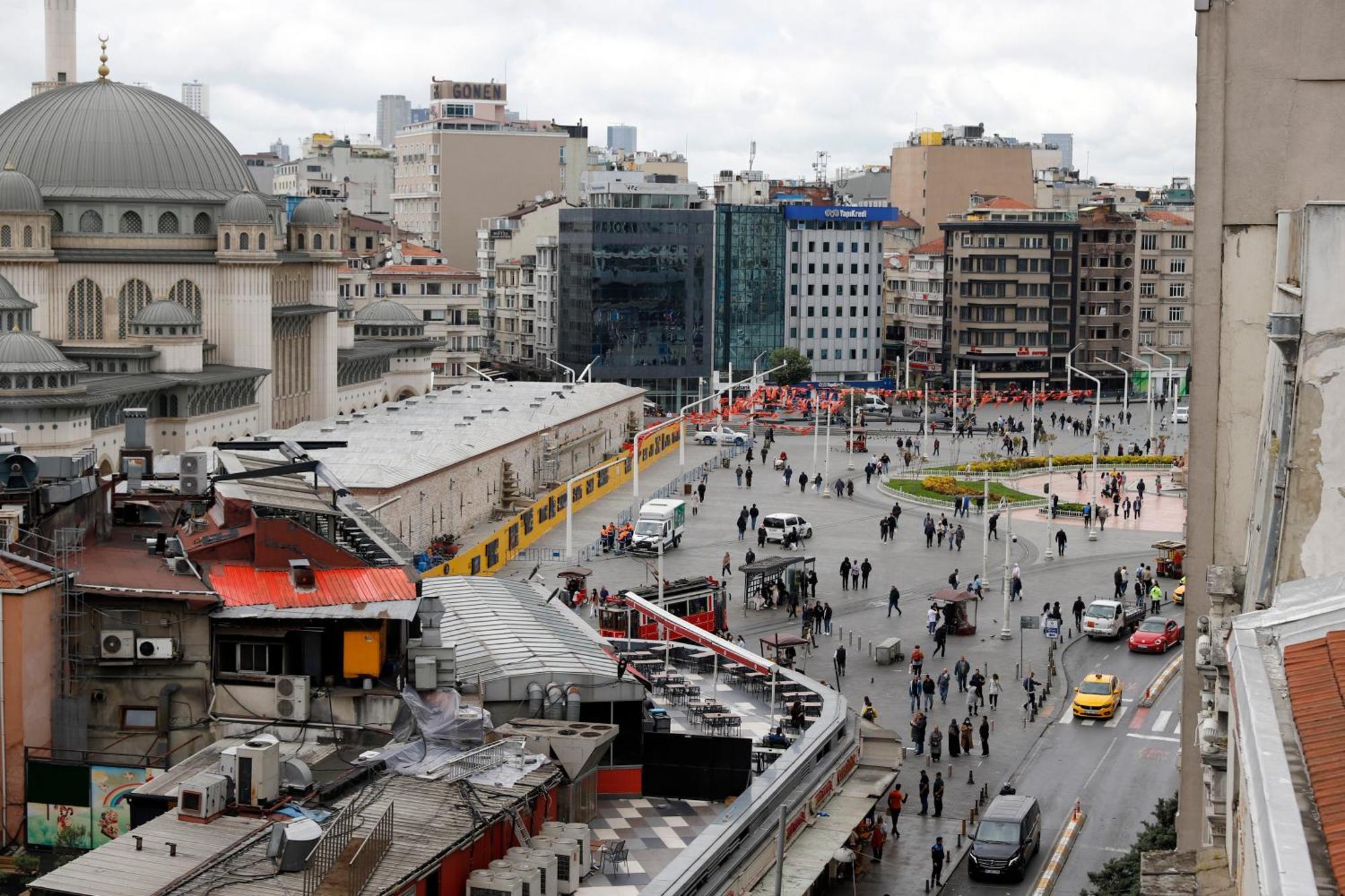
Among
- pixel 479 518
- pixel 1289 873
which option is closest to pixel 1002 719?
pixel 479 518

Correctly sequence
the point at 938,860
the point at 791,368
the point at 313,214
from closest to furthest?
1. the point at 938,860
2. the point at 313,214
3. the point at 791,368

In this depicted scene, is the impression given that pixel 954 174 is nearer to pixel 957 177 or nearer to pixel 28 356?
pixel 957 177

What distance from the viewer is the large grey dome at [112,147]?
79438mm

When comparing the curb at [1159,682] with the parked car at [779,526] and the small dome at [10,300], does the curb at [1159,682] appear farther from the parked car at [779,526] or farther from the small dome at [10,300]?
the small dome at [10,300]

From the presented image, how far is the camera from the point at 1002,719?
42750 millimetres

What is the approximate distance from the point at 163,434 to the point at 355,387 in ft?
77.8

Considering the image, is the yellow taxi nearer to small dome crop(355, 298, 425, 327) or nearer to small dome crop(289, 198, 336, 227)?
small dome crop(289, 198, 336, 227)

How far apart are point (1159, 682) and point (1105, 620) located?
5394 mm

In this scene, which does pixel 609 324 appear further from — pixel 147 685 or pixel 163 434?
pixel 147 685

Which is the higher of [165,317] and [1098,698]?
[165,317]

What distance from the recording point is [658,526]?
6156cm

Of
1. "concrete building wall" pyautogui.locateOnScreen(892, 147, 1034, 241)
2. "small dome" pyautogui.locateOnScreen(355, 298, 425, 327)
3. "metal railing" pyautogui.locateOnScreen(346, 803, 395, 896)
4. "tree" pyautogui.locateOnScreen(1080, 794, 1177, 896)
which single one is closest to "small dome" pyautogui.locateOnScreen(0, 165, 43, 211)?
"small dome" pyautogui.locateOnScreen(355, 298, 425, 327)

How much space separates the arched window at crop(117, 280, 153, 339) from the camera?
79250 millimetres

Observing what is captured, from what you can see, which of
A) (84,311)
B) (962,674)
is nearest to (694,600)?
(962,674)
